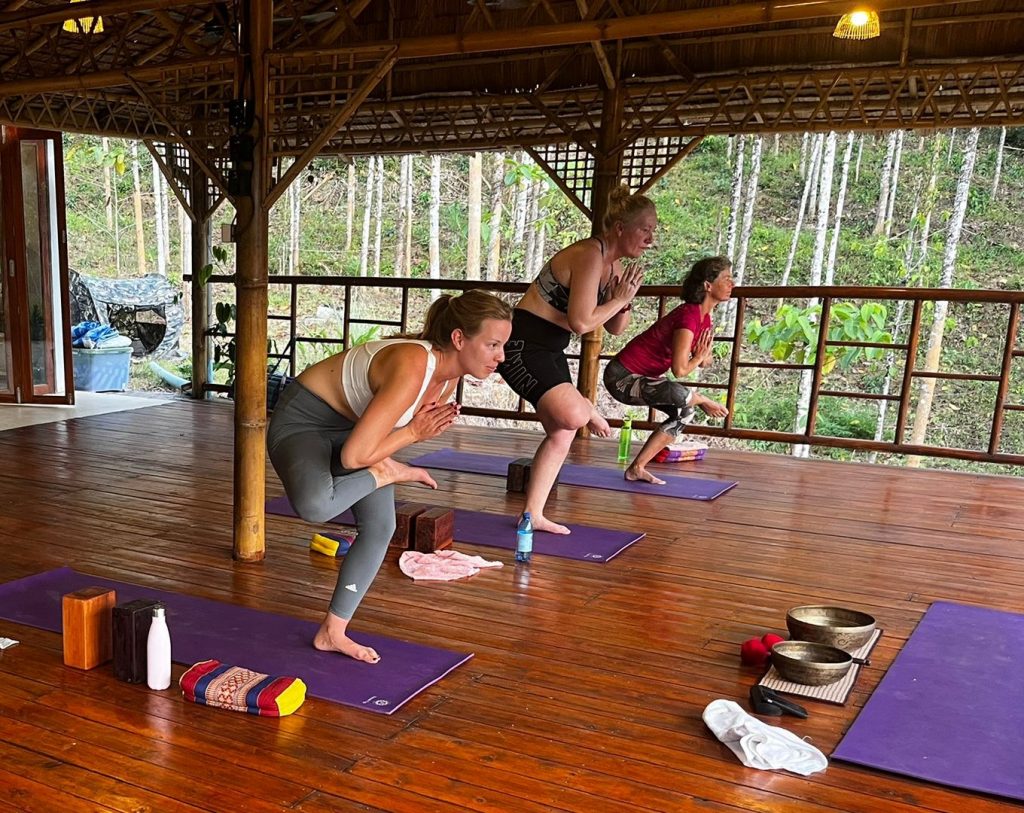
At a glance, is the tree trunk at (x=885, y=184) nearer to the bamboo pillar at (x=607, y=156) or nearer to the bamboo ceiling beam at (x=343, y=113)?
the bamboo pillar at (x=607, y=156)

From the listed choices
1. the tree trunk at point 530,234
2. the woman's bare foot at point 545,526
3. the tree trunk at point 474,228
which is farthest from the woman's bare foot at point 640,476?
the tree trunk at point 474,228

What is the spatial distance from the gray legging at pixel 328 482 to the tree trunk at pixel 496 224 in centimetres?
1489

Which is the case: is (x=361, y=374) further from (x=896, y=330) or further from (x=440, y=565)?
(x=896, y=330)

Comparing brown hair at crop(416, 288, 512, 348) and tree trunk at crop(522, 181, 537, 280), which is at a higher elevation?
tree trunk at crop(522, 181, 537, 280)

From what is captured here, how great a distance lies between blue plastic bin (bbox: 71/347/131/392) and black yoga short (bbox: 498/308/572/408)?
21.6 feet

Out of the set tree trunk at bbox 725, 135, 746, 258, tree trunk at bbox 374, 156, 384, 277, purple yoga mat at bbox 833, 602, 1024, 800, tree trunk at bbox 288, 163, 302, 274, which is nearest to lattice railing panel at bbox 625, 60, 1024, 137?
A: purple yoga mat at bbox 833, 602, 1024, 800

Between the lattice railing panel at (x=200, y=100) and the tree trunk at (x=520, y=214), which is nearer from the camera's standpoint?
the lattice railing panel at (x=200, y=100)

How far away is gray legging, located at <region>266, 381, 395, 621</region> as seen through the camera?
2559mm

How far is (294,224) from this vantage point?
19016 millimetres

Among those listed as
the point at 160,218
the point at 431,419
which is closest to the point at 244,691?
the point at 431,419

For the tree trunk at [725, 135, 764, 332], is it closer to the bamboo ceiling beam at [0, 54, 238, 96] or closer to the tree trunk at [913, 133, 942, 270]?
the tree trunk at [913, 133, 942, 270]

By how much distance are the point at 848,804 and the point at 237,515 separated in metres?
2.46

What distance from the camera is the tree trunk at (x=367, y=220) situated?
18328 millimetres

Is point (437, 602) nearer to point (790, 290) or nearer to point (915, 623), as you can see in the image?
point (915, 623)
